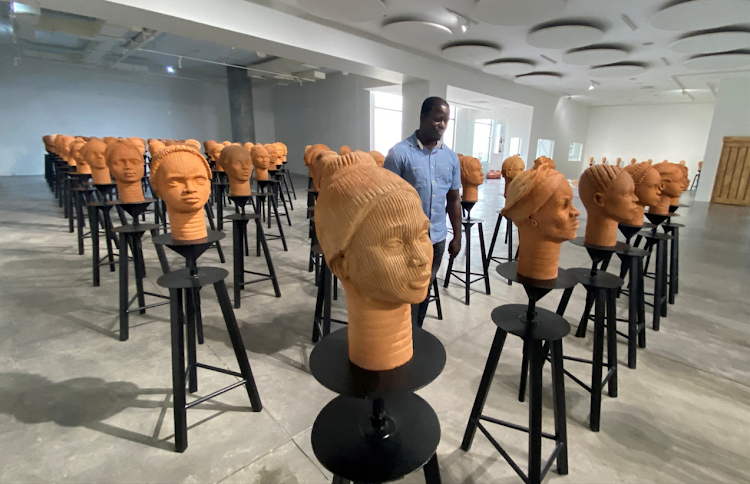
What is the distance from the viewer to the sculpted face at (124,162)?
137 inches

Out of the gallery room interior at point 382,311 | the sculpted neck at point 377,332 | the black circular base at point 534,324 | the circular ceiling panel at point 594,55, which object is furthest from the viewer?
the circular ceiling panel at point 594,55

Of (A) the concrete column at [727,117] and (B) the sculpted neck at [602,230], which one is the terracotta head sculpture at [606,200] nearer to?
(B) the sculpted neck at [602,230]

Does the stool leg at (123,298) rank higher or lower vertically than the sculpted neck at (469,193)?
lower

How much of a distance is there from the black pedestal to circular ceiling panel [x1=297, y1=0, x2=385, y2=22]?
569 centimetres

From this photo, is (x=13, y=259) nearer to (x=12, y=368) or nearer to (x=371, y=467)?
(x=12, y=368)

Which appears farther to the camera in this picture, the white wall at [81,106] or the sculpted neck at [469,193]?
the white wall at [81,106]

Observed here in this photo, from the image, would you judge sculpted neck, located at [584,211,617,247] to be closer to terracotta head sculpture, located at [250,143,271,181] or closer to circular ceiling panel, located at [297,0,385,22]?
terracotta head sculpture, located at [250,143,271,181]

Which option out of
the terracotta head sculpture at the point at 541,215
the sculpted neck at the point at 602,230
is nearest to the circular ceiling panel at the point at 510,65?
the sculpted neck at the point at 602,230

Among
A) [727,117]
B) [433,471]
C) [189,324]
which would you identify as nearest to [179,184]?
[189,324]

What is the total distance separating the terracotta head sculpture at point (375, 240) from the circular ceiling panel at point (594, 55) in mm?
9541

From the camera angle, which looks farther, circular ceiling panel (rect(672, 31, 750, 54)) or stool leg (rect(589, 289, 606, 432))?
circular ceiling panel (rect(672, 31, 750, 54))

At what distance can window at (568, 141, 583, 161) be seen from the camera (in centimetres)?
1870

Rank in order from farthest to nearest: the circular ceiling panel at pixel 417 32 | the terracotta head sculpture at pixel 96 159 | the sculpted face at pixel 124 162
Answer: the circular ceiling panel at pixel 417 32 < the terracotta head sculpture at pixel 96 159 < the sculpted face at pixel 124 162

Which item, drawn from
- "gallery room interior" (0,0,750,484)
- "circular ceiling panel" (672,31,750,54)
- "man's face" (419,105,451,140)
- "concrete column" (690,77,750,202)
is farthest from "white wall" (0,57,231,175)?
"concrete column" (690,77,750,202)
